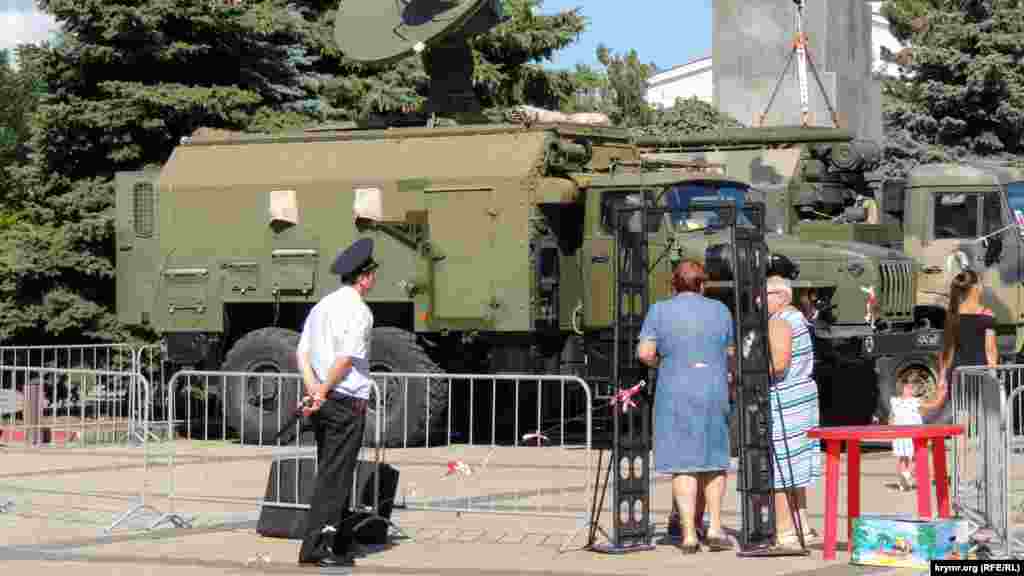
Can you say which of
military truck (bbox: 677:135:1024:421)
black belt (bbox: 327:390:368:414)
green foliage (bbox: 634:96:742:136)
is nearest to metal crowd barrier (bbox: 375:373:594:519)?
black belt (bbox: 327:390:368:414)

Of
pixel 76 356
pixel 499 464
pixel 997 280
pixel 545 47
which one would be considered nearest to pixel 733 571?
pixel 499 464

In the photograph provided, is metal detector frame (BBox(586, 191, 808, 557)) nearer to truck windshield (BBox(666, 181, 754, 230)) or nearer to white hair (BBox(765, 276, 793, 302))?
white hair (BBox(765, 276, 793, 302))

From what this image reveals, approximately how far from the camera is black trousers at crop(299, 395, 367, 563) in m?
11.7

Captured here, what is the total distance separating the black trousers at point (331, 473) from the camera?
11.7 meters

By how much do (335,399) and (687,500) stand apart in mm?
2093

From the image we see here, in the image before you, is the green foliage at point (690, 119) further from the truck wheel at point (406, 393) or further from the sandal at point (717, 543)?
the sandal at point (717, 543)

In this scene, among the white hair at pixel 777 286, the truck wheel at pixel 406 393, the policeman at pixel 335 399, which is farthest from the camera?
the truck wheel at pixel 406 393

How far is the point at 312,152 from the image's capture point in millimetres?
20984

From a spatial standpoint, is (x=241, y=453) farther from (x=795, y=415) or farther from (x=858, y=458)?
(x=858, y=458)

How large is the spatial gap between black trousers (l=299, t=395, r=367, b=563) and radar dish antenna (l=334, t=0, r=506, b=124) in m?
9.29

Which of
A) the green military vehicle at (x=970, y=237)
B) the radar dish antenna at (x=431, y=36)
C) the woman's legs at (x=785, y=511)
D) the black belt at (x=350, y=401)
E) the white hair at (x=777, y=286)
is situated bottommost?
the woman's legs at (x=785, y=511)

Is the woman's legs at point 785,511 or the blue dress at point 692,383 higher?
the blue dress at point 692,383

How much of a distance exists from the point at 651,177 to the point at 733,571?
8.59 meters

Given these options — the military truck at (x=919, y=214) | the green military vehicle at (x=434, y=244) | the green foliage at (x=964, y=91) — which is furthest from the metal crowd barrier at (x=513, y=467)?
the green foliage at (x=964, y=91)
